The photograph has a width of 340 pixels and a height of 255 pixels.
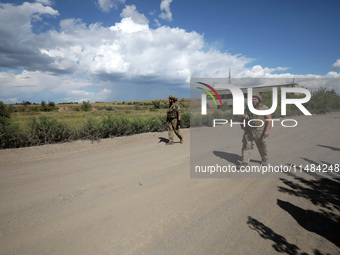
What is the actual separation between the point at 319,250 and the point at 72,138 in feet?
29.1

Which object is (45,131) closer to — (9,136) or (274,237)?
(9,136)

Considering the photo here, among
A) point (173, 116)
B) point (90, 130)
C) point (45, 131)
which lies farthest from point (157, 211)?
point (45, 131)

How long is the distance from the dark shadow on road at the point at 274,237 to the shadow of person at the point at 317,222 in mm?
565

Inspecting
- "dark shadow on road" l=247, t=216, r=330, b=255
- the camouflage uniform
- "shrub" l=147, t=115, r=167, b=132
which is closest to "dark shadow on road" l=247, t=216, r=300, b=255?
"dark shadow on road" l=247, t=216, r=330, b=255

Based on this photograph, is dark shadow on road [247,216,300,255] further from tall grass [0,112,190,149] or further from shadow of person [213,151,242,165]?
tall grass [0,112,190,149]

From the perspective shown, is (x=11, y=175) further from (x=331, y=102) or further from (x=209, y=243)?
(x=331, y=102)

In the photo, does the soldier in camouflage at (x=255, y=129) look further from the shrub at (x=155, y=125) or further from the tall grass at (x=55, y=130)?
Answer: the shrub at (x=155, y=125)

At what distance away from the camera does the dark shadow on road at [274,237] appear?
2.35 metres

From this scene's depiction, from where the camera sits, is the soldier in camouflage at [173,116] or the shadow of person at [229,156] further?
the soldier in camouflage at [173,116]

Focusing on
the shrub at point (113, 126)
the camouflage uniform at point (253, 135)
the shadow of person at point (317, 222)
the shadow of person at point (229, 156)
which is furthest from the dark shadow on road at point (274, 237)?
the shrub at point (113, 126)

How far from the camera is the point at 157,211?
125 inches

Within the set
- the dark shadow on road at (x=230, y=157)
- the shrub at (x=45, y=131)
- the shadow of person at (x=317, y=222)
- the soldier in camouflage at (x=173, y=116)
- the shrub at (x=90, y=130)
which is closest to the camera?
the shadow of person at (x=317, y=222)

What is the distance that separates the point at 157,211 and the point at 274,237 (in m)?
1.80

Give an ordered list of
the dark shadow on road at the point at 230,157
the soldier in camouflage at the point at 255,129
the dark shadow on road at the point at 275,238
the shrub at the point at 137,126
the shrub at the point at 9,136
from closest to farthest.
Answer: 1. the dark shadow on road at the point at 275,238
2. the soldier in camouflage at the point at 255,129
3. the dark shadow on road at the point at 230,157
4. the shrub at the point at 9,136
5. the shrub at the point at 137,126
